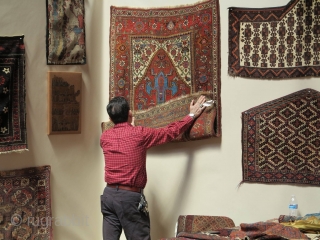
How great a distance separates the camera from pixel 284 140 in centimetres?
335

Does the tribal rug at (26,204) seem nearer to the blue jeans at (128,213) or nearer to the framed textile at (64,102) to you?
the framed textile at (64,102)

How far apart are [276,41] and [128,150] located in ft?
4.21

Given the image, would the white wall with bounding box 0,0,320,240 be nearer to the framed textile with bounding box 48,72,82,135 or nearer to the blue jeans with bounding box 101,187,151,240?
the framed textile with bounding box 48,72,82,135

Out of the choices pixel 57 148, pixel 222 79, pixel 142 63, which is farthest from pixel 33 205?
pixel 222 79

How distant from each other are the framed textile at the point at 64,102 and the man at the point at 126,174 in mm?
600

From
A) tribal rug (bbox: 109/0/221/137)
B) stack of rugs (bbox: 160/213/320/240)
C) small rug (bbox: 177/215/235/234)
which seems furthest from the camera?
tribal rug (bbox: 109/0/221/137)

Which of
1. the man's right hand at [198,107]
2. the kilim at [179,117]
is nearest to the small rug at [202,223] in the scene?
the kilim at [179,117]

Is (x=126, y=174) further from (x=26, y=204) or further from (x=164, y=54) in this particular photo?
(x=164, y=54)

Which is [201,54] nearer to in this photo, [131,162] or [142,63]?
[142,63]

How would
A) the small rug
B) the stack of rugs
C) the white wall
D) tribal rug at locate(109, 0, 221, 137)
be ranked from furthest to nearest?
tribal rug at locate(109, 0, 221, 137), the white wall, the small rug, the stack of rugs

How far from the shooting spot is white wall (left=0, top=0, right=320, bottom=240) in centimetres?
343

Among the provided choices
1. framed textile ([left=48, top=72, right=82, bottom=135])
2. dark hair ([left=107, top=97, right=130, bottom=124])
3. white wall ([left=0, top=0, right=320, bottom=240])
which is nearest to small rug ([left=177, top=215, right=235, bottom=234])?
white wall ([left=0, top=0, right=320, bottom=240])

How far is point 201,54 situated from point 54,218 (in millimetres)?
1708

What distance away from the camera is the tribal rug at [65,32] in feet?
12.1
